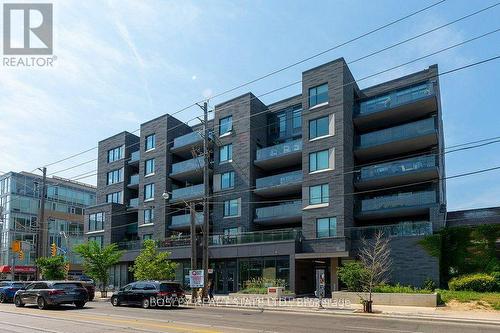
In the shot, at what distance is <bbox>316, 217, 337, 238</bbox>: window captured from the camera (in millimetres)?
39812

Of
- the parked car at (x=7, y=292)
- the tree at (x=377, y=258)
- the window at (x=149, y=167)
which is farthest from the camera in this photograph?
the window at (x=149, y=167)

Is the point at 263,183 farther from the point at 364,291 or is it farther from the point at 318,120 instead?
the point at 364,291

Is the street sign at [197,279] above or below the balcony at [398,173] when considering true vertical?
below

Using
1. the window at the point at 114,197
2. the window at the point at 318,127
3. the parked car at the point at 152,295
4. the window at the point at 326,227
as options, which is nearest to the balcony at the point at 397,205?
the window at the point at 326,227

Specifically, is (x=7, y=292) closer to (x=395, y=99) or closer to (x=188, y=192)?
(x=188, y=192)

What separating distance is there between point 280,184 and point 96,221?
27.5 meters

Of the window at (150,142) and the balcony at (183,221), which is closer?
the balcony at (183,221)

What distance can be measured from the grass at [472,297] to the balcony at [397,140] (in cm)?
1357

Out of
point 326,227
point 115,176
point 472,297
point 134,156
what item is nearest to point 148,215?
point 134,156

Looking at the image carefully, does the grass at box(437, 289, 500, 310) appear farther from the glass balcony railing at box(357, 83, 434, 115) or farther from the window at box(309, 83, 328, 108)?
the window at box(309, 83, 328, 108)

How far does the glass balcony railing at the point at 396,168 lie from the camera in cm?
3859

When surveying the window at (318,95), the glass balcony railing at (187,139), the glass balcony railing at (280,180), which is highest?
the window at (318,95)

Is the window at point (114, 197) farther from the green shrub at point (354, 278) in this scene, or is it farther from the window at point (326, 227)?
the green shrub at point (354, 278)

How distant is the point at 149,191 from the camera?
56.6 meters
